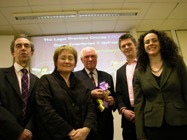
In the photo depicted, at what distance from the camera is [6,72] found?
1889mm

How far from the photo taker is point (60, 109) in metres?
1.57

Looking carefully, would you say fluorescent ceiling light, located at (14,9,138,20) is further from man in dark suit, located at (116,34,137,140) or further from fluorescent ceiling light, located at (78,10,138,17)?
man in dark suit, located at (116,34,137,140)

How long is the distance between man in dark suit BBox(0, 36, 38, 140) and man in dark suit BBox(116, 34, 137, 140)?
954mm

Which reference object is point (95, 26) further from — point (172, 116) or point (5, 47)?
point (172, 116)

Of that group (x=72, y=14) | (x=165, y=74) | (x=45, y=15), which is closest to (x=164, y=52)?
(x=165, y=74)


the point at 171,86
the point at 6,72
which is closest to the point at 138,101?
the point at 171,86

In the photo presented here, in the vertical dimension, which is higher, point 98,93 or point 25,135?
point 98,93

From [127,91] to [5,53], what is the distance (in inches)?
132

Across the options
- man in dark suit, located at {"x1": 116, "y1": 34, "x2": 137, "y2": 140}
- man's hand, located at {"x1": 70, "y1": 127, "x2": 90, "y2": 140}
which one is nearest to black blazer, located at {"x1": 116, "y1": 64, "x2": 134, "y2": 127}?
man in dark suit, located at {"x1": 116, "y1": 34, "x2": 137, "y2": 140}

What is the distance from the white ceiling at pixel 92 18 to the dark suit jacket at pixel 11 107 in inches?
88.6

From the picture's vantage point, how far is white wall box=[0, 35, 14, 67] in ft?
14.2

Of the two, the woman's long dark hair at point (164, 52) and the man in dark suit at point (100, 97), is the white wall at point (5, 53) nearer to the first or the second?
the man in dark suit at point (100, 97)

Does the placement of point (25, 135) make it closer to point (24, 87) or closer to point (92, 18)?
point (24, 87)

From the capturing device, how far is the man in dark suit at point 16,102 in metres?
1.59
